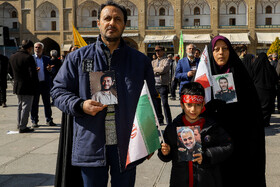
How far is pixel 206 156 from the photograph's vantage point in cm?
228

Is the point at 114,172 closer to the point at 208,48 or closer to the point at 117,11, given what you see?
the point at 117,11

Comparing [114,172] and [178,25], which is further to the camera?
[178,25]

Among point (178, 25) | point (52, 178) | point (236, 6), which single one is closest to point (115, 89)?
point (52, 178)

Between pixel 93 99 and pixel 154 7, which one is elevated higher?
pixel 154 7

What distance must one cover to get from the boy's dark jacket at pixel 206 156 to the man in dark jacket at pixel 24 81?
15.4ft

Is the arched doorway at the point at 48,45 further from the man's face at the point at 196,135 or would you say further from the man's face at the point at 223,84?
the man's face at the point at 196,135

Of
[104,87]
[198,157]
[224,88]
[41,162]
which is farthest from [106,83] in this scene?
[41,162]

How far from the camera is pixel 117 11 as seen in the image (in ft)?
7.09

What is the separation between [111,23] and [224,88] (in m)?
1.24

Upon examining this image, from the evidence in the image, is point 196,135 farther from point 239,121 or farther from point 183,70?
point 183,70

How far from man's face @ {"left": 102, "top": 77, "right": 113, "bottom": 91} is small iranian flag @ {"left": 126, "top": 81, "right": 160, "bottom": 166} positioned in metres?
0.22

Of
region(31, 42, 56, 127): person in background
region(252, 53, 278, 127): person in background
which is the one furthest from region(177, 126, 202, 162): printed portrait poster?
region(252, 53, 278, 127): person in background

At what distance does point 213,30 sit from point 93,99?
106ft

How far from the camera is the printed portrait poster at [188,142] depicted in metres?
2.22
